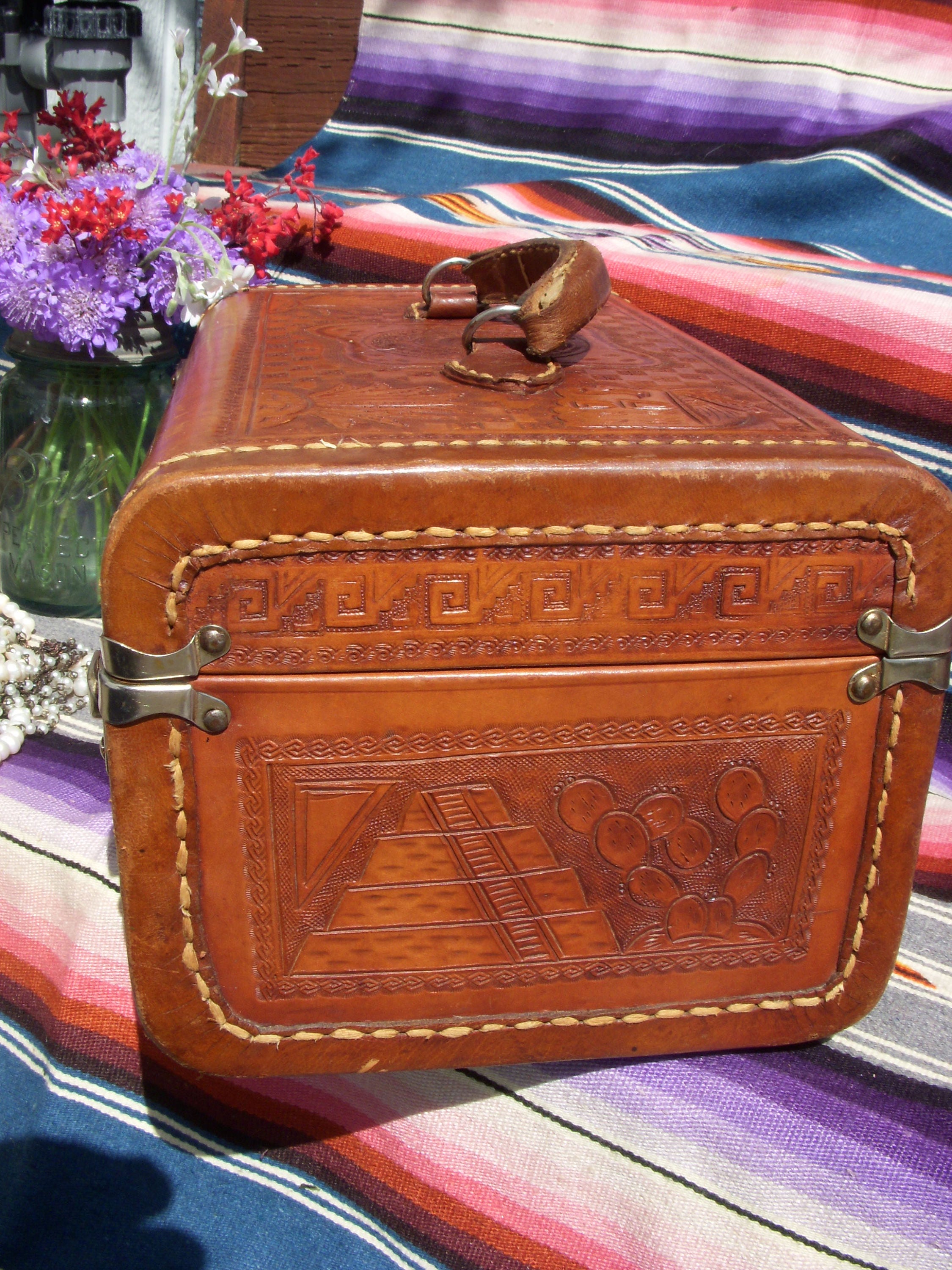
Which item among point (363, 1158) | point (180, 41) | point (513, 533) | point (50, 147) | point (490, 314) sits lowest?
point (363, 1158)

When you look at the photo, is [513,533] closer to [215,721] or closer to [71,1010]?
[215,721]

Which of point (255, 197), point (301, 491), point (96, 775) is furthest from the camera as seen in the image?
point (255, 197)

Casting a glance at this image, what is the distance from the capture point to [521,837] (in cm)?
78

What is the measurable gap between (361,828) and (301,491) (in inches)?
10.2

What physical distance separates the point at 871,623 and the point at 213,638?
0.49 meters

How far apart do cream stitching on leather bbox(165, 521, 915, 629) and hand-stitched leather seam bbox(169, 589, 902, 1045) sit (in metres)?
0.12

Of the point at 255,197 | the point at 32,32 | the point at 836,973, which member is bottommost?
the point at 836,973

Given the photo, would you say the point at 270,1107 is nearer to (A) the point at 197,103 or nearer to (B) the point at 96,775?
(B) the point at 96,775

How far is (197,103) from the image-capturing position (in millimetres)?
2086

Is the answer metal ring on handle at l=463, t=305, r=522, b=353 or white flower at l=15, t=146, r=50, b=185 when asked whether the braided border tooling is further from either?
white flower at l=15, t=146, r=50, b=185

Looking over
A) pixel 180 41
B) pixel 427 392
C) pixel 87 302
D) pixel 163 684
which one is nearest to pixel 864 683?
pixel 427 392

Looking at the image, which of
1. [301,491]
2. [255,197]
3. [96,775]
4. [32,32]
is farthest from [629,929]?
[32,32]

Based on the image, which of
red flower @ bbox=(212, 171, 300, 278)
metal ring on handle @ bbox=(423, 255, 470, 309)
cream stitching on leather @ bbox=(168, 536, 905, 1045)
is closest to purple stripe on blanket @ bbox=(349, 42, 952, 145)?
red flower @ bbox=(212, 171, 300, 278)

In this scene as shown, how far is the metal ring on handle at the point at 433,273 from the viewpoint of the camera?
1.06 metres
